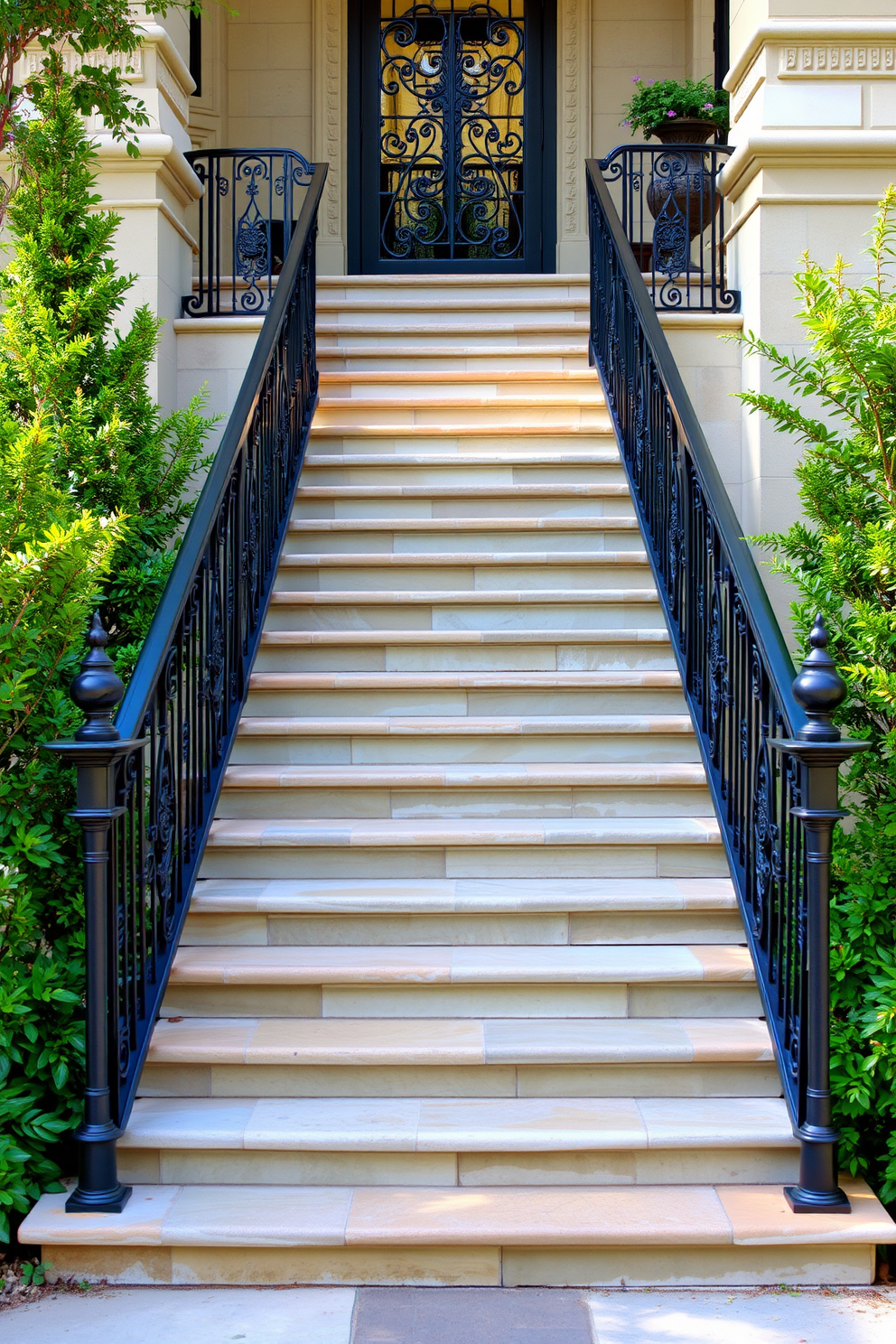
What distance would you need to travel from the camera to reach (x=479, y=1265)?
280 centimetres

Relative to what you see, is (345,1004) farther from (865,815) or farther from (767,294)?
(767,294)

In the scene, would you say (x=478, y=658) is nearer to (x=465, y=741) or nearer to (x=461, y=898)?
(x=465, y=741)

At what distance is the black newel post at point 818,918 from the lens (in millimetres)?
2891

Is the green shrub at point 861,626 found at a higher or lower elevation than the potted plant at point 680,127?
lower

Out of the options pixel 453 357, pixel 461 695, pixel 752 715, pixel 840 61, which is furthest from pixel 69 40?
pixel 840 61

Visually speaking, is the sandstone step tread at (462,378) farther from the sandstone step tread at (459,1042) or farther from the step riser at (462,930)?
the sandstone step tread at (459,1042)

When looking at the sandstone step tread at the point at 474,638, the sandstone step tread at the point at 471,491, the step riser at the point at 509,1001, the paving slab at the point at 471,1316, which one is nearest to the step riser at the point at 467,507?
the sandstone step tread at the point at 471,491

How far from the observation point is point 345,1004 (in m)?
3.43

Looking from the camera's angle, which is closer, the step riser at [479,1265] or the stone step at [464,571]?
the step riser at [479,1265]

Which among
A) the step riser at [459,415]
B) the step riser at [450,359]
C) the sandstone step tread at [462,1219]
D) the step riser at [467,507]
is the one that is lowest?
the sandstone step tread at [462,1219]

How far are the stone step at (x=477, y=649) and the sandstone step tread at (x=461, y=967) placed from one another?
1.40 m

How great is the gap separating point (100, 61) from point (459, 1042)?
15.8ft

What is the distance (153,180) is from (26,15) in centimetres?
202

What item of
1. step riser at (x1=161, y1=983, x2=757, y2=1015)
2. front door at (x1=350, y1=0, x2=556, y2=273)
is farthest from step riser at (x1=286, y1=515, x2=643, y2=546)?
front door at (x1=350, y1=0, x2=556, y2=273)
